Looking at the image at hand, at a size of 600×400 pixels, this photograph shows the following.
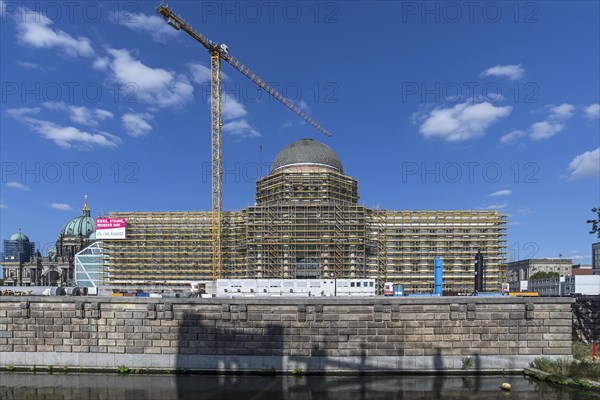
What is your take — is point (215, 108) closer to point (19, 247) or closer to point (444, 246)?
point (444, 246)

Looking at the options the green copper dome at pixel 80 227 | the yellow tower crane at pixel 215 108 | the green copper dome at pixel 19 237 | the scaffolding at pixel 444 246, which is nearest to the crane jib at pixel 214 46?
the yellow tower crane at pixel 215 108

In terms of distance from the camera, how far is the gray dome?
262 ft

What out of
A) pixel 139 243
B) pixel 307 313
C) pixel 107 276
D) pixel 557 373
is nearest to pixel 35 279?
pixel 107 276

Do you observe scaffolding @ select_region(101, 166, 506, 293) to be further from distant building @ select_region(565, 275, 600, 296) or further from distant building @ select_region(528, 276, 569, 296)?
distant building @ select_region(528, 276, 569, 296)

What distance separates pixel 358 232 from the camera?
7031 centimetres

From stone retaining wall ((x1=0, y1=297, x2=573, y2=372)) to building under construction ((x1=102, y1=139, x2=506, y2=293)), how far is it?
4507 cm

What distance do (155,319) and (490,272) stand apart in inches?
2671

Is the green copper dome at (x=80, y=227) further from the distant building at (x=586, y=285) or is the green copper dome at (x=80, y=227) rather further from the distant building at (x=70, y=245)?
the distant building at (x=586, y=285)

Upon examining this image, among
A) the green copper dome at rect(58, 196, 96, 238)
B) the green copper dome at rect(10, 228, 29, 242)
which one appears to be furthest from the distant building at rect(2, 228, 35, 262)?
the green copper dome at rect(58, 196, 96, 238)

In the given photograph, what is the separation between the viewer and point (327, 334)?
22859mm

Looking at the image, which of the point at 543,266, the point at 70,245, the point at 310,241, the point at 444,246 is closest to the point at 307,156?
the point at 310,241

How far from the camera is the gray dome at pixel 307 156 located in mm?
79875

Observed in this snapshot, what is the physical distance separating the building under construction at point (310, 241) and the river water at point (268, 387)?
46.3 m

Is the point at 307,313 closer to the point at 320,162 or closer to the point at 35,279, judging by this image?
the point at 320,162
